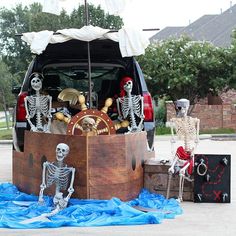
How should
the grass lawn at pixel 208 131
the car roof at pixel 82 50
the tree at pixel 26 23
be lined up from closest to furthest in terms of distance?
the car roof at pixel 82 50 → the grass lawn at pixel 208 131 → the tree at pixel 26 23

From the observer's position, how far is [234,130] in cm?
2562

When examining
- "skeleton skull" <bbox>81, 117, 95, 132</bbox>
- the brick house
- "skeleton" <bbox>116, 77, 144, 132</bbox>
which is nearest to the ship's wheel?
"skeleton skull" <bbox>81, 117, 95, 132</bbox>

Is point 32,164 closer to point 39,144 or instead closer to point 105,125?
point 39,144

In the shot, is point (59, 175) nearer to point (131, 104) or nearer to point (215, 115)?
point (131, 104)

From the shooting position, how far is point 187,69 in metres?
25.1

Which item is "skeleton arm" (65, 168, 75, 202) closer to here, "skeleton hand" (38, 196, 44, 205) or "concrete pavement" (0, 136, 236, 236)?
"skeleton hand" (38, 196, 44, 205)

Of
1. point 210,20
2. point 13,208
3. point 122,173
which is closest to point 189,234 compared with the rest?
point 122,173

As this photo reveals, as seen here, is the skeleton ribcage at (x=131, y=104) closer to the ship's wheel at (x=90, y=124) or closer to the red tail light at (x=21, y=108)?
the ship's wheel at (x=90, y=124)

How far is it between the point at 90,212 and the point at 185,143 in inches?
61.4

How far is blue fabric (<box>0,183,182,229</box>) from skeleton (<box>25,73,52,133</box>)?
950mm

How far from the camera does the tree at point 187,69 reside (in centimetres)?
2511

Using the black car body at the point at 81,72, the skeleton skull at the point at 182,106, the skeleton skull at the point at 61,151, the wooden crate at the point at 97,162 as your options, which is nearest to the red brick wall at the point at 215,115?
the black car body at the point at 81,72

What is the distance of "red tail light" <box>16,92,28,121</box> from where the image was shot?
291 inches

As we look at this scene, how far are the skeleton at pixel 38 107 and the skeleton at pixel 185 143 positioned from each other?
4.96 feet
